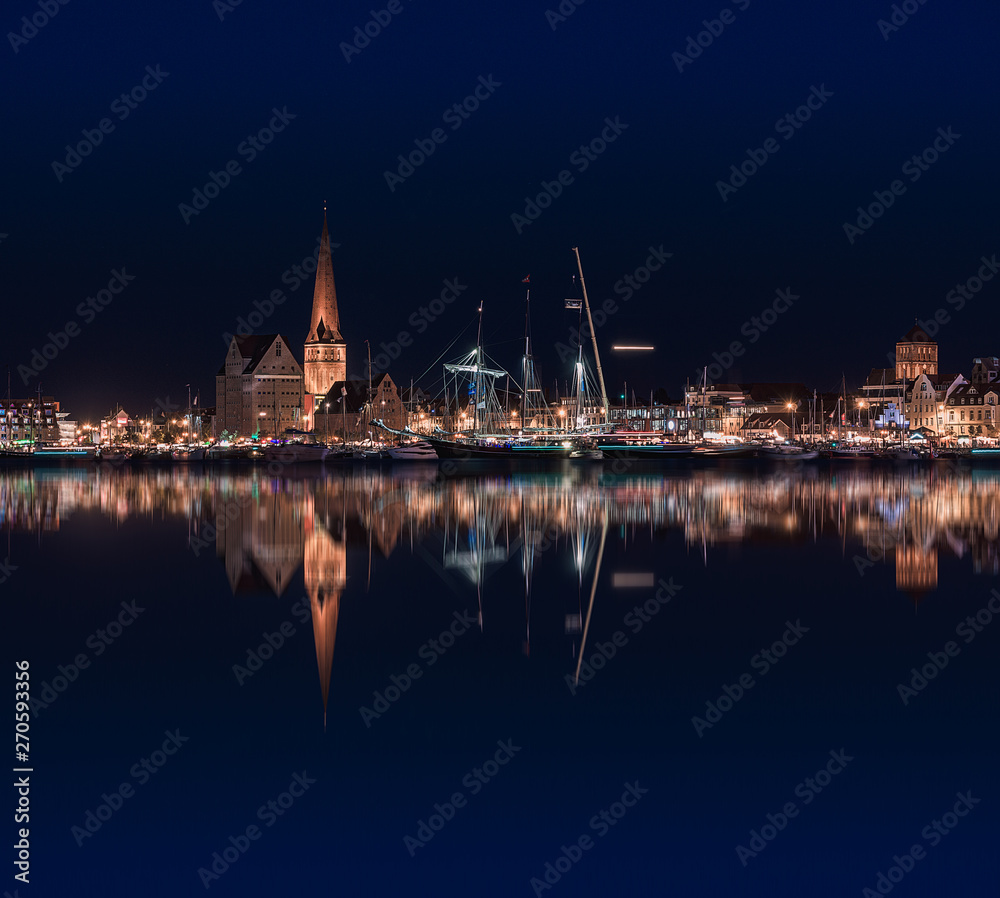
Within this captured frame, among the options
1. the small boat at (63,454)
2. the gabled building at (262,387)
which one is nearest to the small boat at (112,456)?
the small boat at (63,454)

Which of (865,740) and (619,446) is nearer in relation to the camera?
(865,740)

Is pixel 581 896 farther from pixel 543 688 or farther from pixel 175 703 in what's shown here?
pixel 175 703

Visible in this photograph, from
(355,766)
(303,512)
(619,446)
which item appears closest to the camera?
(355,766)

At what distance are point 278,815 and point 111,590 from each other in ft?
37.9

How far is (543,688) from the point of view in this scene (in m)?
12.7

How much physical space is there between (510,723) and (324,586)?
8.88 meters

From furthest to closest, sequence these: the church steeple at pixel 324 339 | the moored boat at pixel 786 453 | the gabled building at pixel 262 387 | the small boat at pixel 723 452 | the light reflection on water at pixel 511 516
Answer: the church steeple at pixel 324 339 < the gabled building at pixel 262 387 < the small boat at pixel 723 452 < the moored boat at pixel 786 453 < the light reflection on water at pixel 511 516

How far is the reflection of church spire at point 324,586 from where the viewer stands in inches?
→ 557

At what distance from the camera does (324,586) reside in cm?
1973

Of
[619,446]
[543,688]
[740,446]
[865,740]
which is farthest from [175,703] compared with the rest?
[740,446]

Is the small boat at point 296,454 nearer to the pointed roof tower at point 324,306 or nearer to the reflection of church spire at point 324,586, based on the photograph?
the pointed roof tower at point 324,306

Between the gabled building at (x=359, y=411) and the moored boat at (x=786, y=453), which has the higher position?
the gabled building at (x=359, y=411)

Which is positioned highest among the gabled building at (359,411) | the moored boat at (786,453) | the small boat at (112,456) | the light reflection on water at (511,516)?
the gabled building at (359,411)

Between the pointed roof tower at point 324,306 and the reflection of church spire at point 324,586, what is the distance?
13041cm
